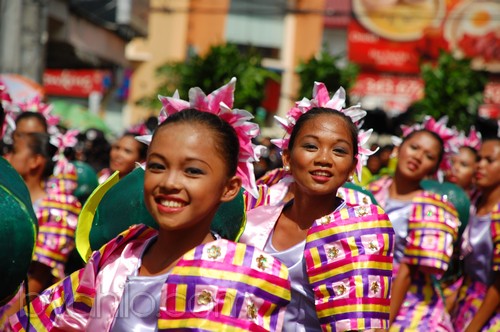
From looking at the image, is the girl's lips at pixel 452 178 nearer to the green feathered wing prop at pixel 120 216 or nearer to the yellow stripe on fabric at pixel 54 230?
the yellow stripe on fabric at pixel 54 230

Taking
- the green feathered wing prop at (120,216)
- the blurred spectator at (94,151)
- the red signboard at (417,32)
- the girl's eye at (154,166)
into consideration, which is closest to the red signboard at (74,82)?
the red signboard at (417,32)

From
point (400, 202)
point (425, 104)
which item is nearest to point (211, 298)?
point (400, 202)

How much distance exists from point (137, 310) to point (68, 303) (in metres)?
0.29

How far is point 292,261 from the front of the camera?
3961mm

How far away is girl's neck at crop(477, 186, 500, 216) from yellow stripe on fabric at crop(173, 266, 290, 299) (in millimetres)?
3931

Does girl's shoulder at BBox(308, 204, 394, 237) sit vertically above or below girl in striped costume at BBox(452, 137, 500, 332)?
above

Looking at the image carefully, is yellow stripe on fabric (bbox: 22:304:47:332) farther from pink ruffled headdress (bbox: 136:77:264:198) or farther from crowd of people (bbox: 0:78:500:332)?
pink ruffled headdress (bbox: 136:77:264:198)

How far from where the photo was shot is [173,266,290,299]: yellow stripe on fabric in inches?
110

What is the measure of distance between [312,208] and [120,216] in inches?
38.7

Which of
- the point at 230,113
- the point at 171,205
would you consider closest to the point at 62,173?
the point at 230,113

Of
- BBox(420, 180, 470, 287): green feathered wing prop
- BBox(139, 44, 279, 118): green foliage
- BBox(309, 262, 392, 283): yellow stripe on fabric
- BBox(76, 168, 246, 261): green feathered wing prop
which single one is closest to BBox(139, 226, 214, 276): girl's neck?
BBox(76, 168, 246, 261): green feathered wing prop

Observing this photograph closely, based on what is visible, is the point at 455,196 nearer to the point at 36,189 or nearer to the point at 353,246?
the point at 36,189

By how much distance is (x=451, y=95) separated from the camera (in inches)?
656

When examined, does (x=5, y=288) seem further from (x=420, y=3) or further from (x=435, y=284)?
(x=420, y=3)
